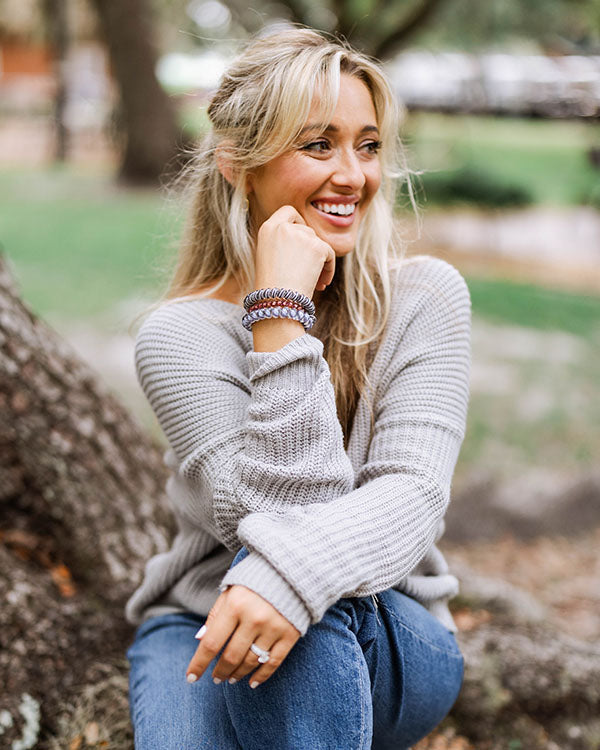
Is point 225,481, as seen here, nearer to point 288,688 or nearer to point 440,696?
point 288,688

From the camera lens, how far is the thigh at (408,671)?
5.43 feet

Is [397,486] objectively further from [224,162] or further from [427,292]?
[224,162]

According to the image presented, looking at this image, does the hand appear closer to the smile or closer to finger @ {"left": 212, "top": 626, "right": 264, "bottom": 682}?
the smile

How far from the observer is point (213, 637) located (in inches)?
55.3

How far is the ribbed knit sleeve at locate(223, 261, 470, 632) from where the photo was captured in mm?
1420

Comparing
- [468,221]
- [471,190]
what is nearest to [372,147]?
[471,190]

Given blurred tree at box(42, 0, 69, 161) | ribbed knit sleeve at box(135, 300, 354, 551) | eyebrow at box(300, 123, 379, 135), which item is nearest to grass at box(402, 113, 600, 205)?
blurred tree at box(42, 0, 69, 161)

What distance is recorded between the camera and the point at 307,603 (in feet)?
4.56

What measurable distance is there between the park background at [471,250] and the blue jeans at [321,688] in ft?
1.18

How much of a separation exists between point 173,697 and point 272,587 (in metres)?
0.46

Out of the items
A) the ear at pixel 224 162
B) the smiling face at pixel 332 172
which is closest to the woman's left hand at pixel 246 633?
the smiling face at pixel 332 172

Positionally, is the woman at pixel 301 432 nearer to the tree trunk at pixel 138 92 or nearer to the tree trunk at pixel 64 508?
the tree trunk at pixel 64 508

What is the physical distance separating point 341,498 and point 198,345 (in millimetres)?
455

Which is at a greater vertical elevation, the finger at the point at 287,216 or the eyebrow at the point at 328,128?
the eyebrow at the point at 328,128
